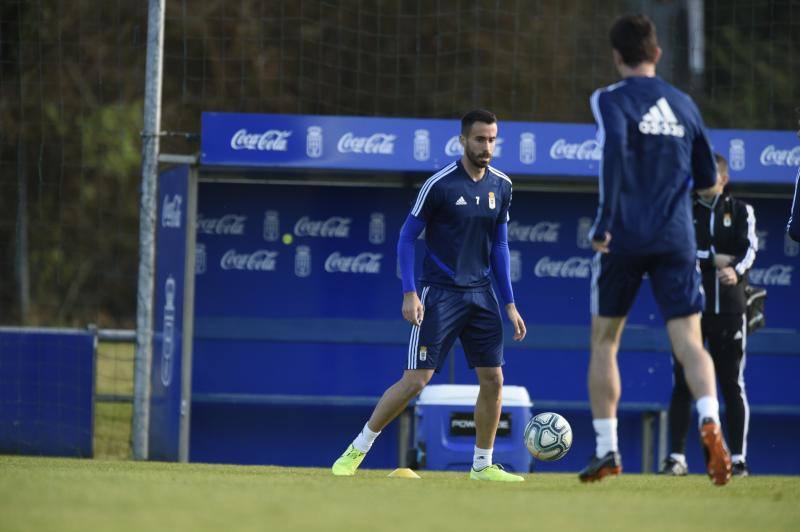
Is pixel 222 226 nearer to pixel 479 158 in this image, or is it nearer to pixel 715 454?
pixel 479 158

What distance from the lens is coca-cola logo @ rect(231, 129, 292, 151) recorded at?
38.2 ft

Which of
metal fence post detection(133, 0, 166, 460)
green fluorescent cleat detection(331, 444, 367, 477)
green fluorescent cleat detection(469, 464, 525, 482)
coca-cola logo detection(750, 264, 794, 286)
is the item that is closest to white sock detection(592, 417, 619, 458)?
green fluorescent cleat detection(469, 464, 525, 482)

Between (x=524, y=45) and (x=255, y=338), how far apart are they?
10.5m

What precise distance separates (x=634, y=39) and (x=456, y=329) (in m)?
2.23

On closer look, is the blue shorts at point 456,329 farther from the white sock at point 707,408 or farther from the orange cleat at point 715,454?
the orange cleat at point 715,454

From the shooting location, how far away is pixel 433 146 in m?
11.8

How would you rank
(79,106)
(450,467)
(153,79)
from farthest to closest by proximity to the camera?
(79,106) → (153,79) → (450,467)

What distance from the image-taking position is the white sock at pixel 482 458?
28.6 feet

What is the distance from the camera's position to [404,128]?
11.9 m

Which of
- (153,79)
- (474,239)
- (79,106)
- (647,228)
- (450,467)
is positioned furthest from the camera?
(79,106)

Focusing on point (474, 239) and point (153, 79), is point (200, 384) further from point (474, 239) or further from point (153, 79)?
point (474, 239)

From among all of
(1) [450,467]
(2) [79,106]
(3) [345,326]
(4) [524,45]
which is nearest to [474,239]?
(1) [450,467]

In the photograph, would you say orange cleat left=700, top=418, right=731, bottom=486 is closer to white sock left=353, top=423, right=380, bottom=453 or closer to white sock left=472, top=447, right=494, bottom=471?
white sock left=472, top=447, right=494, bottom=471

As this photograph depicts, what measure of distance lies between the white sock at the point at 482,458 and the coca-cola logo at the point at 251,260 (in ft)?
15.3
